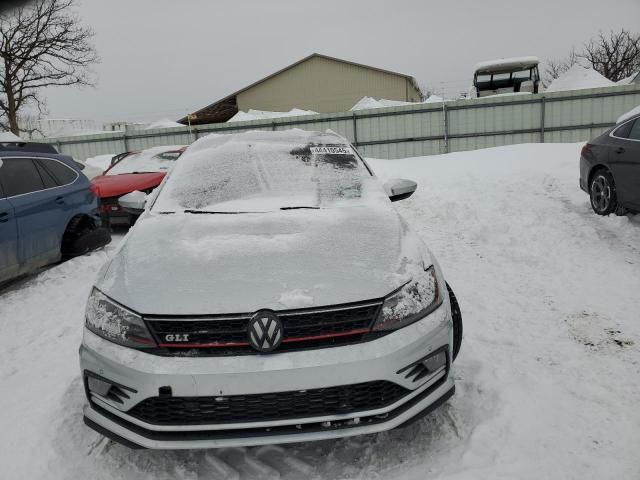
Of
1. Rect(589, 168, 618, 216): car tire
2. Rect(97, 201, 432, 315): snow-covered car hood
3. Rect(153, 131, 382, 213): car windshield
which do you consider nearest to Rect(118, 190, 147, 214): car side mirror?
Rect(153, 131, 382, 213): car windshield

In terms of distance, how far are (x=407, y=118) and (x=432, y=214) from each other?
10894 millimetres

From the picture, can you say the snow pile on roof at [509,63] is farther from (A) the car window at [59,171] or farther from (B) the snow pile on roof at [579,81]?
(A) the car window at [59,171]

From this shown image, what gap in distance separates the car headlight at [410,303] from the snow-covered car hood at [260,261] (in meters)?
0.05

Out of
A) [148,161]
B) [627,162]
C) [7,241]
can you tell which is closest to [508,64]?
[627,162]

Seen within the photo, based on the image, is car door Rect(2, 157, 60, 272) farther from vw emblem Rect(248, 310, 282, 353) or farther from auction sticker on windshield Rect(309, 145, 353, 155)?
vw emblem Rect(248, 310, 282, 353)

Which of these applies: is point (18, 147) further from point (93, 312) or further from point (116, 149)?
point (116, 149)

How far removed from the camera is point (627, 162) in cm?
593

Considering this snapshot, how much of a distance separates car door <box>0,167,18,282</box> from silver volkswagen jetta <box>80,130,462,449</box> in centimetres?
282

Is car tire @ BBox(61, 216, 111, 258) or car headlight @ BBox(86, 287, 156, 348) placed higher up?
car headlight @ BBox(86, 287, 156, 348)

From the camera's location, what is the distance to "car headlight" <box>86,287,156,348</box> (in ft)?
6.97

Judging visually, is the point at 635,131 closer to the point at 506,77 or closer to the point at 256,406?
the point at 256,406

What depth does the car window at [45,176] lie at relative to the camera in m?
5.49

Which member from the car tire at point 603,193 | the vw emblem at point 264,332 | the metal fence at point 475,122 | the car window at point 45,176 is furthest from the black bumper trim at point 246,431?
the metal fence at point 475,122

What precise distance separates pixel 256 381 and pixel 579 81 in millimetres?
21848
